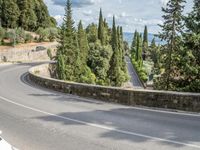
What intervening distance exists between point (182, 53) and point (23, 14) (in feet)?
267

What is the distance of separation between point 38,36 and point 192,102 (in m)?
90.4

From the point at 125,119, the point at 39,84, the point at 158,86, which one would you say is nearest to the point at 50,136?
the point at 125,119

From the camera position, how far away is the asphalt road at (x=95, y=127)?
25.6 feet

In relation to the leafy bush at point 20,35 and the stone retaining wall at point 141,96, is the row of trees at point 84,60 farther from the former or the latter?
the stone retaining wall at point 141,96

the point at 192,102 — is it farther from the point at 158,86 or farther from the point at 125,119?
the point at 158,86

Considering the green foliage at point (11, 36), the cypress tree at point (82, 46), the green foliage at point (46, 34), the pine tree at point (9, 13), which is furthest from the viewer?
the green foliage at point (46, 34)

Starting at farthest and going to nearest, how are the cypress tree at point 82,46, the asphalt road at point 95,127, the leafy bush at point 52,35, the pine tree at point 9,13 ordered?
the leafy bush at point 52,35, the pine tree at point 9,13, the cypress tree at point 82,46, the asphalt road at point 95,127

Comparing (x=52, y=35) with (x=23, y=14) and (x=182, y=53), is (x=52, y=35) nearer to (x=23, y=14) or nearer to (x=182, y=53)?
(x=23, y=14)

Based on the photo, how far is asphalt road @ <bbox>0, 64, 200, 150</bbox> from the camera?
782cm

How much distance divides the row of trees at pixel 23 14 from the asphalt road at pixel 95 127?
269 feet

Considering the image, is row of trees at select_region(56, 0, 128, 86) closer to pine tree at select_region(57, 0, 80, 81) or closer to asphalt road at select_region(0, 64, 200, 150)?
pine tree at select_region(57, 0, 80, 81)

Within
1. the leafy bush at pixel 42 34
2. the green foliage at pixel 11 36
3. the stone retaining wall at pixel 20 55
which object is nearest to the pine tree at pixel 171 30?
the stone retaining wall at pixel 20 55

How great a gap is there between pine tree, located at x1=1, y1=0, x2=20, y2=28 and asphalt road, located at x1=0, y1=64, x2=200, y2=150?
268ft

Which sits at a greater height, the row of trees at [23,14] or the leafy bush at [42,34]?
the row of trees at [23,14]
